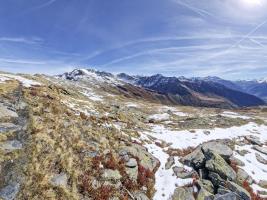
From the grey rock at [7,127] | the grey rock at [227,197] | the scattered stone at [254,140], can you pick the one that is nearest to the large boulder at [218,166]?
the grey rock at [227,197]

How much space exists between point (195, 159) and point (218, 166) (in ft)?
7.81

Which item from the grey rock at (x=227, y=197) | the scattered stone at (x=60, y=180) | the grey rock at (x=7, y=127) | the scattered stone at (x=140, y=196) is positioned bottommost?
the scattered stone at (x=140, y=196)

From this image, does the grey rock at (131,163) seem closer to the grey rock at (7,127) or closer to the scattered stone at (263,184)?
the grey rock at (7,127)

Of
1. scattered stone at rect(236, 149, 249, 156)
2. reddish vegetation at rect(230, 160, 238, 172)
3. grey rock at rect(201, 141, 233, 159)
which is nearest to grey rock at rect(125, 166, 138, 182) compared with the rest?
grey rock at rect(201, 141, 233, 159)

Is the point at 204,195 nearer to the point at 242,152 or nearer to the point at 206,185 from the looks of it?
the point at 206,185

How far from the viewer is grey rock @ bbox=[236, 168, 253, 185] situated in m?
22.1

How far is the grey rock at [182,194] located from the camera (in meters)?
19.1

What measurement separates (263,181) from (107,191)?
1446 cm

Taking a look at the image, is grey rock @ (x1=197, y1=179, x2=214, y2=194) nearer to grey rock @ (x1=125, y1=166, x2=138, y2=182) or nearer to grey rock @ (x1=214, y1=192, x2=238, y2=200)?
grey rock @ (x1=214, y1=192, x2=238, y2=200)

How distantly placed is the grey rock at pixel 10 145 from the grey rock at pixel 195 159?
46.5 feet

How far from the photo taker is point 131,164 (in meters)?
20.9

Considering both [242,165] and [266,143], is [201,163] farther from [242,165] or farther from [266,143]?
[266,143]

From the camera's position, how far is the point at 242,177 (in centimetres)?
2278

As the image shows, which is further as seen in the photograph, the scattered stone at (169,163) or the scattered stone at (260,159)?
the scattered stone at (260,159)
